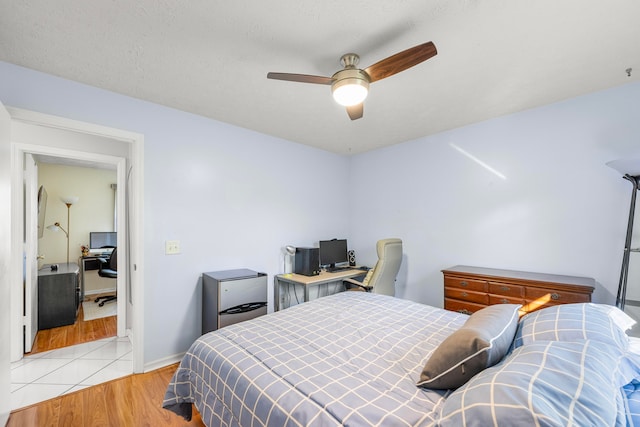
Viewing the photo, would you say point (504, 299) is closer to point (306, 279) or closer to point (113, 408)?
point (306, 279)

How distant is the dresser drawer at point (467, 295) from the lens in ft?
8.60

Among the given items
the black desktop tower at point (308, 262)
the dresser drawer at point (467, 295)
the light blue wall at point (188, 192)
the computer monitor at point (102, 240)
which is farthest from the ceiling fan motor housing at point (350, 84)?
the computer monitor at point (102, 240)

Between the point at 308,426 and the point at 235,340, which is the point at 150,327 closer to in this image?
the point at 235,340

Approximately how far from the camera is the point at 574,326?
3.95ft

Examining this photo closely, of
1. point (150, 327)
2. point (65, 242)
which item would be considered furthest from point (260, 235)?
point (65, 242)

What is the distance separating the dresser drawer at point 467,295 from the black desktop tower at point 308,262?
1.47 m

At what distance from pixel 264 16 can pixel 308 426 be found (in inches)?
74.4

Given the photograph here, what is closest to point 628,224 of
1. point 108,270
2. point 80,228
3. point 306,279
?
point 306,279

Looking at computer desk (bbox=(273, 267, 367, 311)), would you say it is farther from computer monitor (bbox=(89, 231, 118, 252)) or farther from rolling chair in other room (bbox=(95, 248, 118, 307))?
computer monitor (bbox=(89, 231, 118, 252))

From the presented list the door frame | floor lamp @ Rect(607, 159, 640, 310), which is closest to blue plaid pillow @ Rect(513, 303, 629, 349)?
floor lamp @ Rect(607, 159, 640, 310)

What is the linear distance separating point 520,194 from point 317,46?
2445 millimetres

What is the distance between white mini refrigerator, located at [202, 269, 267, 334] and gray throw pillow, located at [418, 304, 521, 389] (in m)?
1.94

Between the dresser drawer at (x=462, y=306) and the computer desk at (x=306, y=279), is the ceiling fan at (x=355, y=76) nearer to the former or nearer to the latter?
the computer desk at (x=306, y=279)

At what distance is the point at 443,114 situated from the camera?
9.28 feet
